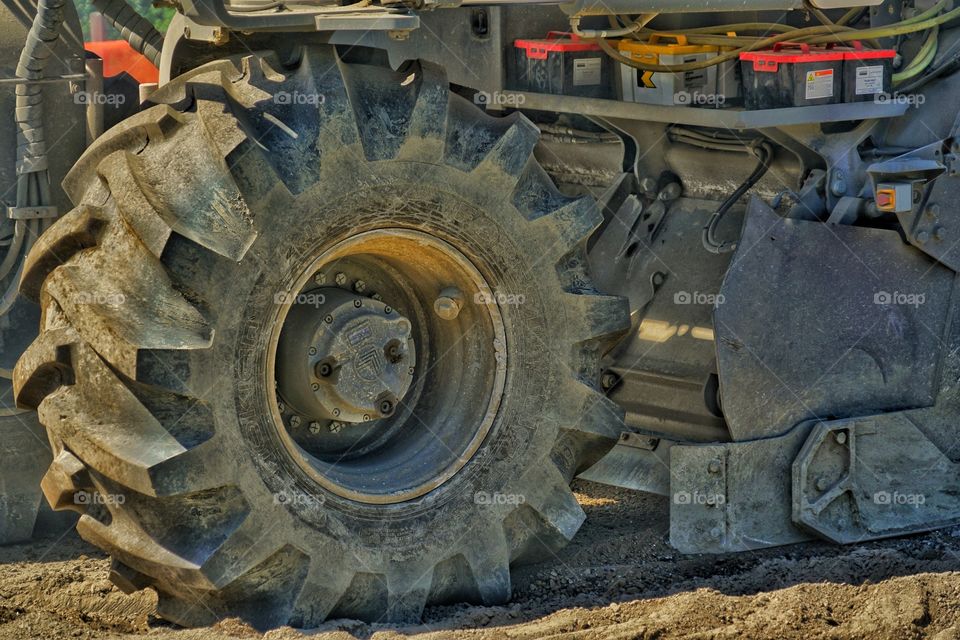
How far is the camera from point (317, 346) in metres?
4.38

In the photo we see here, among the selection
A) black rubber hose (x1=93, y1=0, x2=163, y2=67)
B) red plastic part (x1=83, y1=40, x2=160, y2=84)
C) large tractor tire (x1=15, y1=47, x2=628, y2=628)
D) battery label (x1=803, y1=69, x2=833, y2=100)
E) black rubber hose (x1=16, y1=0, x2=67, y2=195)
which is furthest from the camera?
red plastic part (x1=83, y1=40, x2=160, y2=84)

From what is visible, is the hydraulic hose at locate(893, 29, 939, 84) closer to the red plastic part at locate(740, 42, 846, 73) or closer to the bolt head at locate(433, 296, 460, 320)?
the red plastic part at locate(740, 42, 846, 73)

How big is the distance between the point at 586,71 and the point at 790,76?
76 cm

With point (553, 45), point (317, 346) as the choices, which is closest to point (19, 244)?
point (317, 346)

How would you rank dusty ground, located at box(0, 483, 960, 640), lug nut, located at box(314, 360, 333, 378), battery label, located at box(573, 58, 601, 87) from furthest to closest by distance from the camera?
1. battery label, located at box(573, 58, 601, 87)
2. lug nut, located at box(314, 360, 333, 378)
3. dusty ground, located at box(0, 483, 960, 640)

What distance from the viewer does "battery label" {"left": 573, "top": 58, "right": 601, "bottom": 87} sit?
5.13 meters

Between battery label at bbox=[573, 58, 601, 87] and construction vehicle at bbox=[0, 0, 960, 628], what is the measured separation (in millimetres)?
11

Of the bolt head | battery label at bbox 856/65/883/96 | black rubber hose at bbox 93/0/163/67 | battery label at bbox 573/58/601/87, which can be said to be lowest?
the bolt head

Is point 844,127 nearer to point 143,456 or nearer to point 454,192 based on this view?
point 454,192

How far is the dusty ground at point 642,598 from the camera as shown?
4.26 metres

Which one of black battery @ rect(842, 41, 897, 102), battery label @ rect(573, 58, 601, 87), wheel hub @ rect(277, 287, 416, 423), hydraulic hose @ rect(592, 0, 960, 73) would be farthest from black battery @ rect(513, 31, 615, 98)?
wheel hub @ rect(277, 287, 416, 423)

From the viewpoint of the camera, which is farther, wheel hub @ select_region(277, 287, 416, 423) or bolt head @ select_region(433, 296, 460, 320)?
bolt head @ select_region(433, 296, 460, 320)

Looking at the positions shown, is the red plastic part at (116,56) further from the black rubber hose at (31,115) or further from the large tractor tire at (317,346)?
the large tractor tire at (317,346)

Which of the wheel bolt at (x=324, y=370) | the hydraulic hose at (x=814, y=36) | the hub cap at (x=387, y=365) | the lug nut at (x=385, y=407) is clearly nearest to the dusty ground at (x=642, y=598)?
the hub cap at (x=387, y=365)
